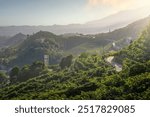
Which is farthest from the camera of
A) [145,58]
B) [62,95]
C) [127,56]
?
[127,56]

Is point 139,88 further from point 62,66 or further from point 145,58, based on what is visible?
point 62,66

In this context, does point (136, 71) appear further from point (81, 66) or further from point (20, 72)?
point (20, 72)

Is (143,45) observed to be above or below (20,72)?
above

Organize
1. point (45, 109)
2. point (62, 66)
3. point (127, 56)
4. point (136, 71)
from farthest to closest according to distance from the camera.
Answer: point (62, 66), point (127, 56), point (136, 71), point (45, 109)

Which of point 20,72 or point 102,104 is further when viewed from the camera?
point 20,72

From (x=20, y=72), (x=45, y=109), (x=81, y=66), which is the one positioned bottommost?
(x=20, y=72)

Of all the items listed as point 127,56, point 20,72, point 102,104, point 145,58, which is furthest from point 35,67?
point 102,104

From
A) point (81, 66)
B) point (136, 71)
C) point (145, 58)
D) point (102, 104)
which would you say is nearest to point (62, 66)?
point (81, 66)

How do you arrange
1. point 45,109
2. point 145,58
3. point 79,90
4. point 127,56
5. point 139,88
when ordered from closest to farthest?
1. point 45,109
2. point 139,88
3. point 79,90
4. point 145,58
5. point 127,56

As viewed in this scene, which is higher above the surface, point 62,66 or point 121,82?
point 121,82
